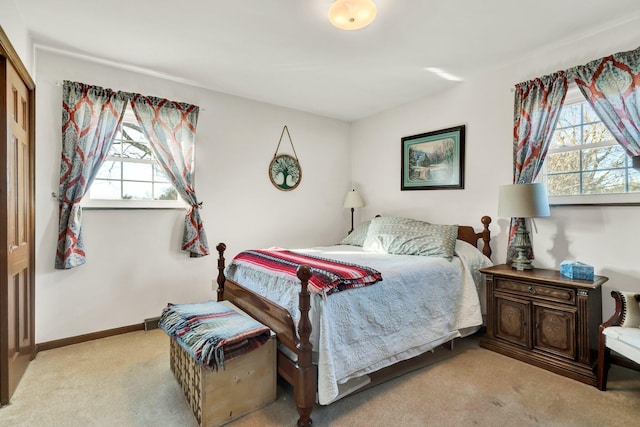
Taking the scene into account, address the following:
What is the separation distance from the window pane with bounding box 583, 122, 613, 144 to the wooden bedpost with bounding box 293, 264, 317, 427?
2.54 meters

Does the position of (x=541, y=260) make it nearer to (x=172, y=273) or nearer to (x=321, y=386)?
(x=321, y=386)

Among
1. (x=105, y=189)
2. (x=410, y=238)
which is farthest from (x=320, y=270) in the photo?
(x=105, y=189)

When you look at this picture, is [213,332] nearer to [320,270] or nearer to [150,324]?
[320,270]

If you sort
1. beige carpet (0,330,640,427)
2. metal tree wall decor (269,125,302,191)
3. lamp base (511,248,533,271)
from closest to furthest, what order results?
beige carpet (0,330,640,427) < lamp base (511,248,533,271) < metal tree wall decor (269,125,302,191)

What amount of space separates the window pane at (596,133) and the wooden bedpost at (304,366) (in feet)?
8.34

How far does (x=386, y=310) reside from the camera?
214 centimetres

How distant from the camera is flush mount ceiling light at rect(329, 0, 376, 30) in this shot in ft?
6.36

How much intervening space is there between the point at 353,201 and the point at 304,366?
282 cm

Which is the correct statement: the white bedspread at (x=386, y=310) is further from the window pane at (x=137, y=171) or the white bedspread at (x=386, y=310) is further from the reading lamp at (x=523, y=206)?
the window pane at (x=137, y=171)

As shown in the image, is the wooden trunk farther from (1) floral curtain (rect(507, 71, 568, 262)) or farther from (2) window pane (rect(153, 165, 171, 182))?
(1) floral curtain (rect(507, 71, 568, 262))

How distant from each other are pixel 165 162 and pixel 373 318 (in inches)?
98.6

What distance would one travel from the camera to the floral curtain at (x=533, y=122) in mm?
2627

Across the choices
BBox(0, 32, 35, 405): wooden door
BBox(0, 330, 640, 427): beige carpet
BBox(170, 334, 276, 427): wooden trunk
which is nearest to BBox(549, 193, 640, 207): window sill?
BBox(0, 330, 640, 427): beige carpet

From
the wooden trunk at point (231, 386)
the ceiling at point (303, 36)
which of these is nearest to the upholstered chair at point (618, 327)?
the ceiling at point (303, 36)
